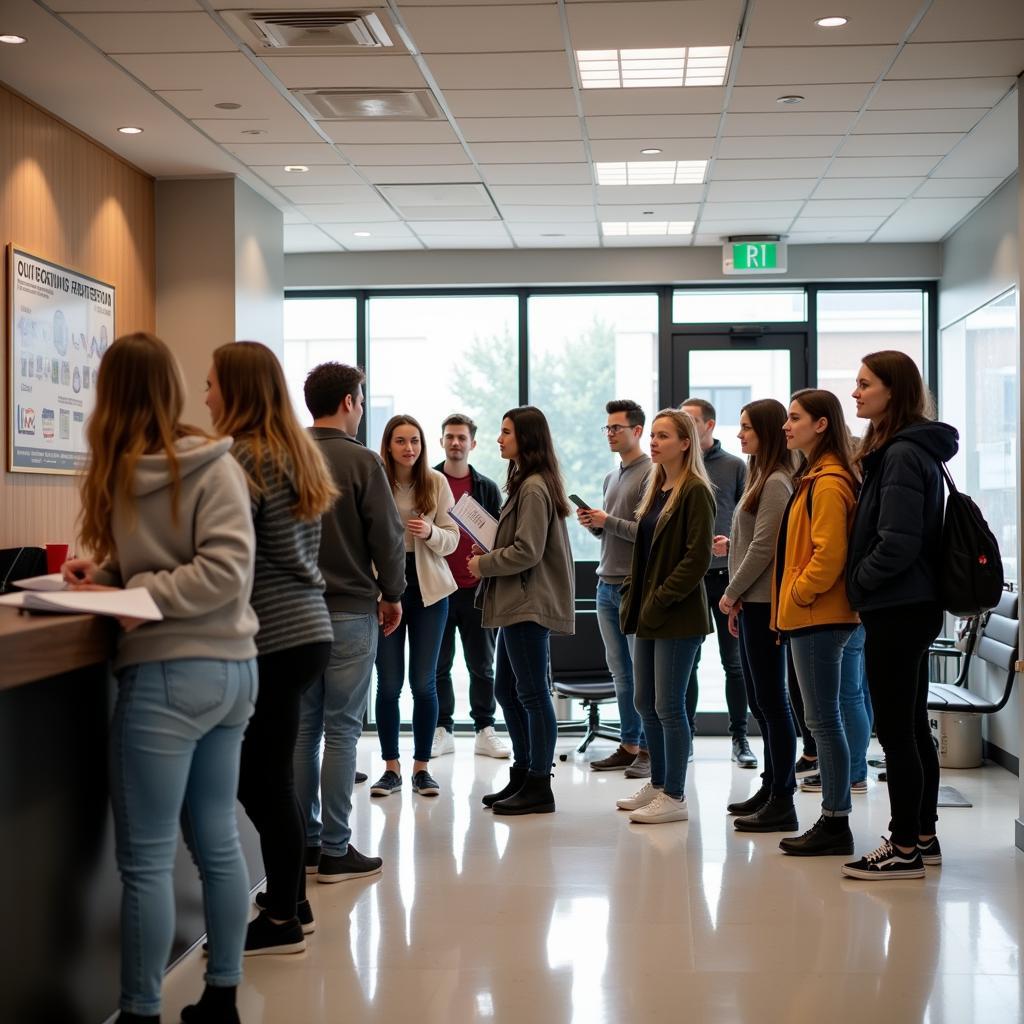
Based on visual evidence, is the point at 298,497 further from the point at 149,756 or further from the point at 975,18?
the point at 975,18

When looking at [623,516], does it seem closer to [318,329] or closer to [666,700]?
[666,700]

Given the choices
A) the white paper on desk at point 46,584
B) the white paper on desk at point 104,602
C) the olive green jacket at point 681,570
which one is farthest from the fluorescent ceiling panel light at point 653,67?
the white paper on desk at point 104,602

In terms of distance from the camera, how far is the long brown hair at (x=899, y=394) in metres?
4.04

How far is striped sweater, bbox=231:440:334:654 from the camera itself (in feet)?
9.76

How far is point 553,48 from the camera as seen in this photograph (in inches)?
175

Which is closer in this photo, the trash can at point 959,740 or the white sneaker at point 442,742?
the trash can at point 959,740

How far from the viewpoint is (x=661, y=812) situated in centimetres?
498

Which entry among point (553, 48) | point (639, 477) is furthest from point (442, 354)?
point (553, 48)

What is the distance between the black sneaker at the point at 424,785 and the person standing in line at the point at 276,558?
7.83ft

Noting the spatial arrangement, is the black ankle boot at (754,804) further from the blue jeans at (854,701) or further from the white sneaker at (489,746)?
the white sneaker at (489,746)

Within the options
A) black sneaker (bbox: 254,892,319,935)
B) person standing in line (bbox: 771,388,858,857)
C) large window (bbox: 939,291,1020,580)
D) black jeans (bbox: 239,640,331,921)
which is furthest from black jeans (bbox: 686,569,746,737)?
black jeans (bbox: 239,640,331,921)

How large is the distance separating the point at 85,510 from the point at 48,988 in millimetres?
967

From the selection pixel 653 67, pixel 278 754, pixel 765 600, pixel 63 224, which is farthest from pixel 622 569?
pixel 278 754

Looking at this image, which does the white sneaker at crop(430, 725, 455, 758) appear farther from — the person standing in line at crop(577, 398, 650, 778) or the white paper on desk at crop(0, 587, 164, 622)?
the white paper on desk at crop(0, 587, 164, 622)
